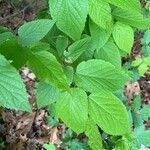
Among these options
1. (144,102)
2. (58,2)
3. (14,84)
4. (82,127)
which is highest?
(58,2)

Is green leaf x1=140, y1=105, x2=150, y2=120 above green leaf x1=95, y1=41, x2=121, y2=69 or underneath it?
underneath

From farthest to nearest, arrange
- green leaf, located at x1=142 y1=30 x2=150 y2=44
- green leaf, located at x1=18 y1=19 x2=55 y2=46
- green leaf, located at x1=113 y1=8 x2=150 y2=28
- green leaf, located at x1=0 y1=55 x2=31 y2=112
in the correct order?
green leaf, located at x1=142 y1=30 x2=150 y2=44 < green leaf, located at x1=113 y1=8 x2=150 y2=28 < green leaf, located at x1=18 y1=19 x2=55 y2=46 < green leaf, located at x1=0 y1=55 x2=31 y2=112

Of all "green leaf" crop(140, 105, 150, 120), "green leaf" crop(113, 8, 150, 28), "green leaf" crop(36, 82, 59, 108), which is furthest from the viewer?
"green leaf" crop(140, 105, 150, 120)

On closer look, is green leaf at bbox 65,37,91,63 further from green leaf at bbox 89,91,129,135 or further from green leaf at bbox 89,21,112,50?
green leaf at bbox 89,91,129,135

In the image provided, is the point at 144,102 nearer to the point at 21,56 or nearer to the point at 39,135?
the point at 39,135

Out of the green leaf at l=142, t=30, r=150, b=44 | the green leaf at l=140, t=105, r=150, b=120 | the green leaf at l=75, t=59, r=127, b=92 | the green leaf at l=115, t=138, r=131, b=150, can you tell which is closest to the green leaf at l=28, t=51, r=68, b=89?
the green leaf at l=75, t=59, r=127, b=92

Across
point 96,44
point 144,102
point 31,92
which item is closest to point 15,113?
point 31,92
